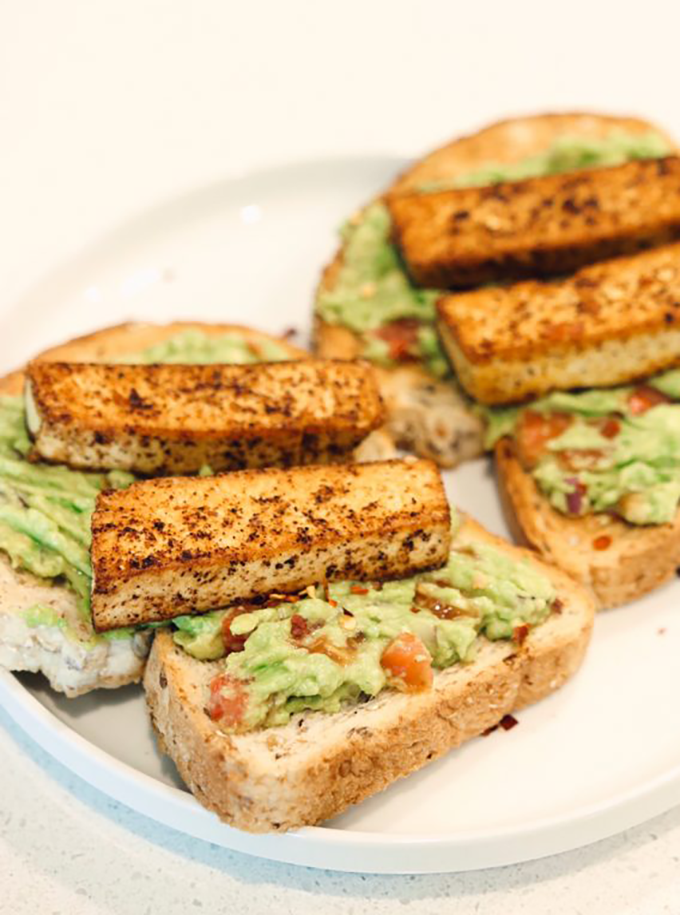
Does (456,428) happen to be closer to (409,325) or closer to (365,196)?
(409,325)

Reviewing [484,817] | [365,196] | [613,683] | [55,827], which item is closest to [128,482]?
[55,827]

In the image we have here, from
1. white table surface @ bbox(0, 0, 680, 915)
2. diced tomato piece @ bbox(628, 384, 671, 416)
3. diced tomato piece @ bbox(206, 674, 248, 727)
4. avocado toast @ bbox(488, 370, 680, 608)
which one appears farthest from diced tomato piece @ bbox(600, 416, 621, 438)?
white table surface @ bbox(0, 0, 680, 915)

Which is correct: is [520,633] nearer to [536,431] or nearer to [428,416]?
[536,431]

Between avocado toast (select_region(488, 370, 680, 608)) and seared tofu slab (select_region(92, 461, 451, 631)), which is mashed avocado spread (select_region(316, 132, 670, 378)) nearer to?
avocado toast (select_region(488, 370, 680, 608))

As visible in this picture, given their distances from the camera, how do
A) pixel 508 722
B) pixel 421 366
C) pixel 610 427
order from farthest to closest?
pixel 421 366 → pixel 610 427 → pixel 508 722

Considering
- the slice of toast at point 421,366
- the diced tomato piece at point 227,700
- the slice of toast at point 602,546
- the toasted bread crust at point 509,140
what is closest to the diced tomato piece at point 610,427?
the slice of toast at point 602,546

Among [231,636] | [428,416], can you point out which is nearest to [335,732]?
[231,636]
